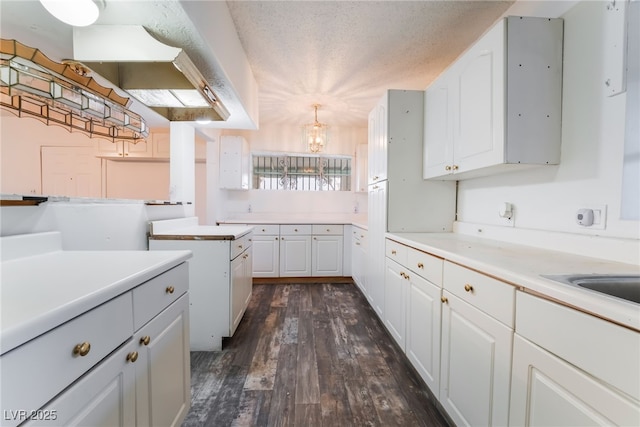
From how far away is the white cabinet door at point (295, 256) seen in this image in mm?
3537

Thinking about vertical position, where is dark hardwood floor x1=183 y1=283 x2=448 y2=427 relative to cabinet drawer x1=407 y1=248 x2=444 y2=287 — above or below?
below

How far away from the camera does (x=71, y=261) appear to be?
0.99 m

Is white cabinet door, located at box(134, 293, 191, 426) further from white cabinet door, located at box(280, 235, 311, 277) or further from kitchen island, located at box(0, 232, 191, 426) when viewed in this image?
white cabinet door, located at box(280, 235, 311, 277)

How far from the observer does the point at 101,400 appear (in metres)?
0.66

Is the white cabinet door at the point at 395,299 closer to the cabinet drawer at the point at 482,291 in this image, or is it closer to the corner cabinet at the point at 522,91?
the cabinet drawer at the point at 482,291

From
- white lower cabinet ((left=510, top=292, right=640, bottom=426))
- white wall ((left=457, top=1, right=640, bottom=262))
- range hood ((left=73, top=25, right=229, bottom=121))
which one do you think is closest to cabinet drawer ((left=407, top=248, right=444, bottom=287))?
white lower cabinet ((left=510, top=292, right=640, bottom=426))

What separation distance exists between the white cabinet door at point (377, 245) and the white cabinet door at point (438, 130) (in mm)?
414

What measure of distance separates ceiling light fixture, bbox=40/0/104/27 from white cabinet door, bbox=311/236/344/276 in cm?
291

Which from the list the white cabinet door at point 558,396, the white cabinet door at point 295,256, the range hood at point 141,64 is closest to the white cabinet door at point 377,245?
the white cabinet door at point 295,256

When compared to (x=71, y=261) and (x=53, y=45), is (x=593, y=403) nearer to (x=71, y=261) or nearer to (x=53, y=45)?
(x=71, y=261)

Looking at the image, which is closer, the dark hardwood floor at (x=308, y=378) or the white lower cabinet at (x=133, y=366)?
the white lower cabinet at (x=133, y=366)

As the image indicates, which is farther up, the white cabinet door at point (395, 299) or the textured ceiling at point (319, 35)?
the textured ceiling at point (319, 35)

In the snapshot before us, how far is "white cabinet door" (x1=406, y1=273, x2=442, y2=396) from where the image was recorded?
4.48ft

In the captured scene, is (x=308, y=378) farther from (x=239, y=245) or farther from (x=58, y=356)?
(x=58, y=356)
